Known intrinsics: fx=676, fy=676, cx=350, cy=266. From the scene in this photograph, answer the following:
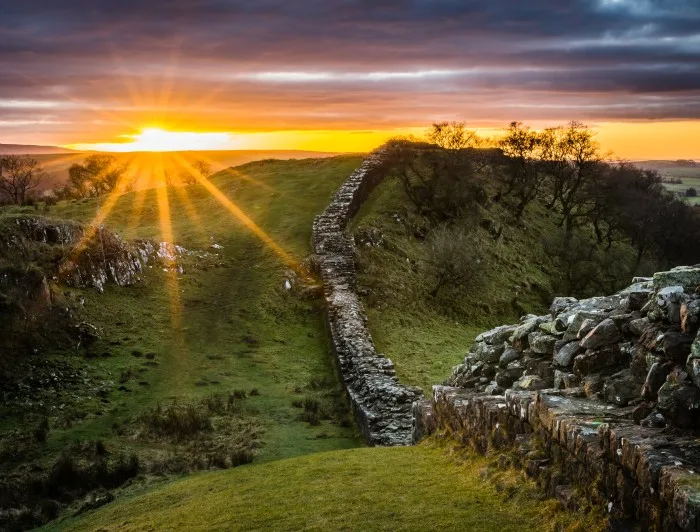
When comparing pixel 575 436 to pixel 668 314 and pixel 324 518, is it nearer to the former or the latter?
pixel 668 314

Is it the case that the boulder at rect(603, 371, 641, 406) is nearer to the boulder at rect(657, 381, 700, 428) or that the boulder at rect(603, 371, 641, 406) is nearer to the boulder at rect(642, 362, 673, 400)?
the boulder at rect(642, 362, 673, 400)

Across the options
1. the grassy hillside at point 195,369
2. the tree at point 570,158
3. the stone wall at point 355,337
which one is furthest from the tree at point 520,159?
the grassy hillside at point 195,369

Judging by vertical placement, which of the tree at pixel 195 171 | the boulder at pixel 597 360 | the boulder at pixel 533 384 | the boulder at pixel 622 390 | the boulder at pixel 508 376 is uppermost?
the tree at pixel 195 171

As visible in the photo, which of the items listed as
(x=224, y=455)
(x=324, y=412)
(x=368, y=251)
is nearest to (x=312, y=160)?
(x=368, y=251)

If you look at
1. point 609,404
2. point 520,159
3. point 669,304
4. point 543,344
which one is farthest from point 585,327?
point 520,159

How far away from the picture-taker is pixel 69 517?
50.2 ft

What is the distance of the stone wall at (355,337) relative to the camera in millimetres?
21297

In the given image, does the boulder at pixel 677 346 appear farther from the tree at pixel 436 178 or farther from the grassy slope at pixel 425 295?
the tree at pixel 436 178

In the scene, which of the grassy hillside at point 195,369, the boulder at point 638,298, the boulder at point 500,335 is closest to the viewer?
the boulder at point 638,298

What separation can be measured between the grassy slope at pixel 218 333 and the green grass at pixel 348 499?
14.9 feet

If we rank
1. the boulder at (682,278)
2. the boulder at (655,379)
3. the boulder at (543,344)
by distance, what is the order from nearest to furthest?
the boulder at (655,379), the boulder at (682,278), the boulder at (543,344)

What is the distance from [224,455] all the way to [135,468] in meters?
2.43

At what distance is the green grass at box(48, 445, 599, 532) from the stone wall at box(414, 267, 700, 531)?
60 cm

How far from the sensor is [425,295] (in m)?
44.2
